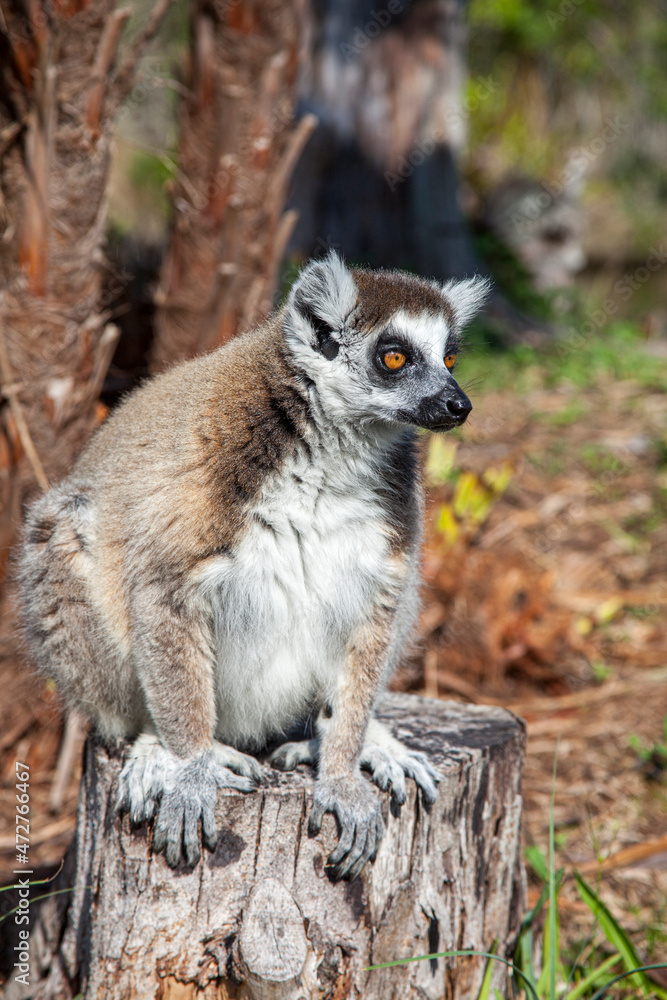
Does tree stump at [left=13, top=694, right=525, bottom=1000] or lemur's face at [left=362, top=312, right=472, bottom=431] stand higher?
lemur's face at [left=362, top=312, right=472, bottom=431]

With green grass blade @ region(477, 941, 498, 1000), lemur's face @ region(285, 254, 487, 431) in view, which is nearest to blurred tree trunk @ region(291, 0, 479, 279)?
lemur's face @ region(285, 254, 487, 431)

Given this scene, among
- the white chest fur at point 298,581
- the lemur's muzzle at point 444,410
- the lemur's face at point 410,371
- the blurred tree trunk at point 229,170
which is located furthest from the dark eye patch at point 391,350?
the blurred tree trunk at point 229,170

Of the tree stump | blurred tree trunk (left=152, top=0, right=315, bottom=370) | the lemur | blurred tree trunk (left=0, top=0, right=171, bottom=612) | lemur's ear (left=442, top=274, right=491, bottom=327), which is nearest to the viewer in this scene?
the tree stump

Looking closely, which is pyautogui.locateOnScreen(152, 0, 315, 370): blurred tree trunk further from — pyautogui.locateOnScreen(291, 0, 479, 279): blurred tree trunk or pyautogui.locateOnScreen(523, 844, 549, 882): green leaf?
pyautogui.locateOnScreen(291, 0, 479, 279): blurred tree trunk

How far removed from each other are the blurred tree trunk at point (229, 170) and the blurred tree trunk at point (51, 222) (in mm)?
562

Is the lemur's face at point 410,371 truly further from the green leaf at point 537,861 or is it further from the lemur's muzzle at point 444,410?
the green leaf at point 537,861

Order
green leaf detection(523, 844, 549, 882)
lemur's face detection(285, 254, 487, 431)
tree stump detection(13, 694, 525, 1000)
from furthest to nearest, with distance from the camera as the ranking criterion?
green leaf detection(523, 844, 549, 882), lemur's face detection(285, 254, 487, 431), tree stump detection(13, 694, 525, 1000)

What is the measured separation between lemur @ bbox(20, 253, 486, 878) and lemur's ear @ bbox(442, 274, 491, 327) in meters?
0.16

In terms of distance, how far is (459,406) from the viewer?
267 cm

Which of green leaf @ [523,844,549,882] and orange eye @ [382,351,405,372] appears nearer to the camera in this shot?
orange eye @ [382,351,405,372]

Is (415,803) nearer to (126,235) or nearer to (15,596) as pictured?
(15,596)

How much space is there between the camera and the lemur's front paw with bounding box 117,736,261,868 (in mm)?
2480

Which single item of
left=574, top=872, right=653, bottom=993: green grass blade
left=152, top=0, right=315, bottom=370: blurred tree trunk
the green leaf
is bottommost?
the green leaf

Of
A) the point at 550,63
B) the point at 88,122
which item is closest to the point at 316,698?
the point at 88,122
